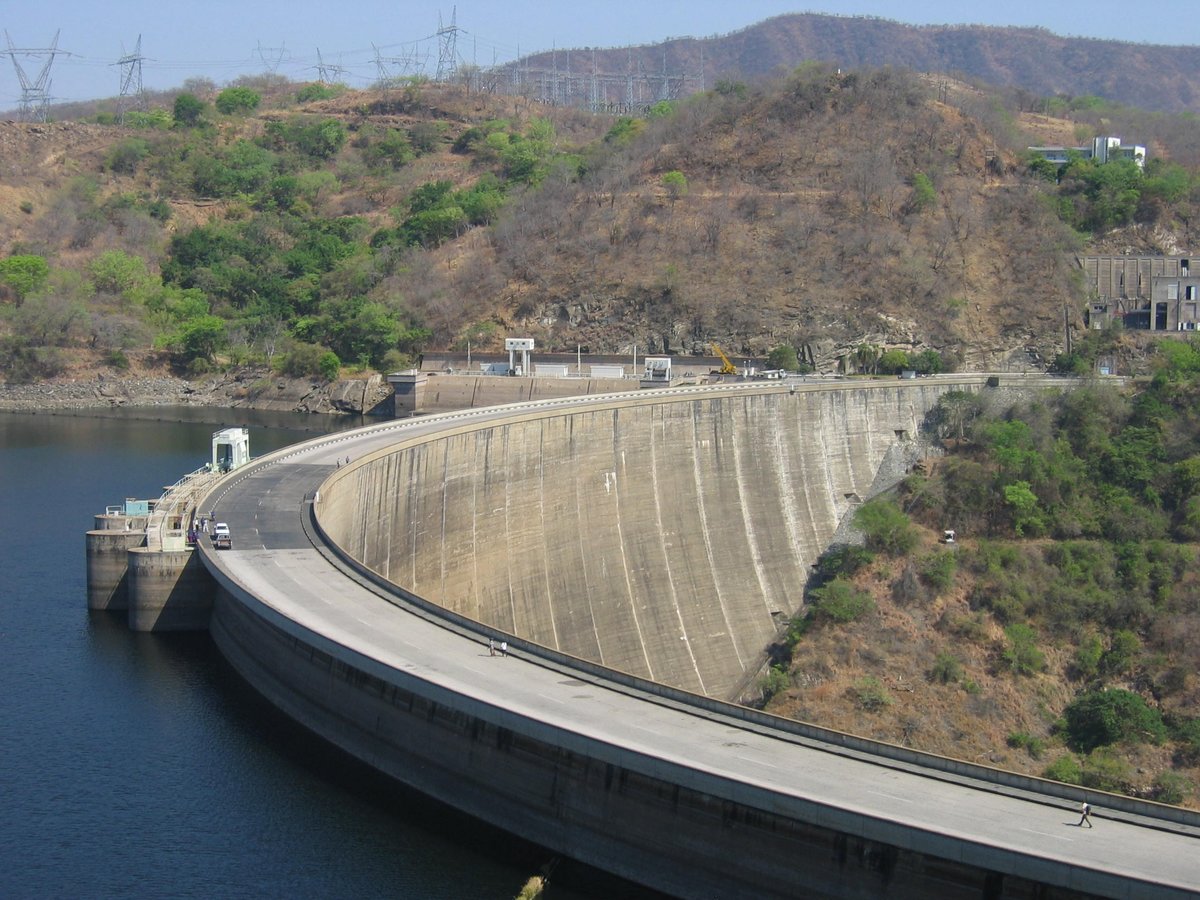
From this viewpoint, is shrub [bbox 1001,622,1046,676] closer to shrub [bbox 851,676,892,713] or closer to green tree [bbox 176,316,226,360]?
shrub [bbox 851,676,892,713]

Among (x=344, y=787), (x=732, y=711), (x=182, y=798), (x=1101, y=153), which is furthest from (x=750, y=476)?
(x=1101, y=153)

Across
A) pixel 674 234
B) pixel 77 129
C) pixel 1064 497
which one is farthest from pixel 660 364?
pixel 77 129

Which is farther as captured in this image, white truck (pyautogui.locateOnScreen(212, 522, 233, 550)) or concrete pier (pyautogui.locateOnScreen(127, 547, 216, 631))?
concrete pier (pyautogui.locateOnScreen(127, 547, 216, 631))

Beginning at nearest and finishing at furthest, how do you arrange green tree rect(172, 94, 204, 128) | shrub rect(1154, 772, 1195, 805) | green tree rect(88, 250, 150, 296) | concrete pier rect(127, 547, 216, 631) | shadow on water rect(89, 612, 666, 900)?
shadow on water rect(89, 612, 666, 900)
shrub rect(1154, 772, 1195, 805)
concrete pier rect(127, 547, 216, 631)
green tree rect(88, 250, 150, 296)
green tree rect(172, 94, 204, 128)

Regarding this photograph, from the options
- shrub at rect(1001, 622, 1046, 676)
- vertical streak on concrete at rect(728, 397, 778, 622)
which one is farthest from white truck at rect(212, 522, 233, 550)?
shrub at rect(1001, 622, 1046, 676)

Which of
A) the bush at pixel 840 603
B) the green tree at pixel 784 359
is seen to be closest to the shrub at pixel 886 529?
the bush at pixel 840 603

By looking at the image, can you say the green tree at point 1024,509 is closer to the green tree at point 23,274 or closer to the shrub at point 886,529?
Answer: the shrub at point 886,529
